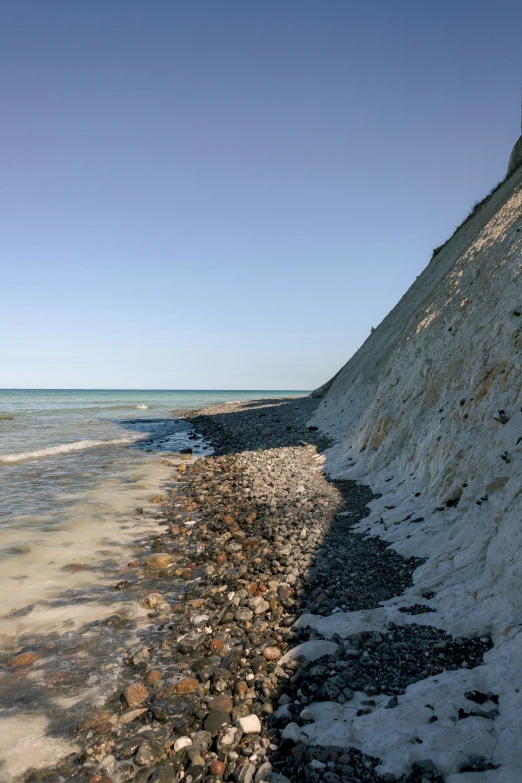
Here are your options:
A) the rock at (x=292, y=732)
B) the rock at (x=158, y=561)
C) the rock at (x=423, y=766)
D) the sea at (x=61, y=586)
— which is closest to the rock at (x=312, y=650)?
the rock at (x=292, y=732)

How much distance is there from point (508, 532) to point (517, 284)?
20.5 feet

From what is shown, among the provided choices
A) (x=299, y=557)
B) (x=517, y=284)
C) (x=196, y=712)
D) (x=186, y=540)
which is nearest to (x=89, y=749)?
(x=196, y=712)

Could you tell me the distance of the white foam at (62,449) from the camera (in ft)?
70.6

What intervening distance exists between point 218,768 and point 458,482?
18.7ft

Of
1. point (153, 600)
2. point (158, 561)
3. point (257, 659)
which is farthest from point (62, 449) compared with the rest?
point (257, 659)

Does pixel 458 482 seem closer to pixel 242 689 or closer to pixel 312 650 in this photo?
pixel 312 650

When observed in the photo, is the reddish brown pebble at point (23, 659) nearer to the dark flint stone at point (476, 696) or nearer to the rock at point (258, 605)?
the rock at point (258, 605)

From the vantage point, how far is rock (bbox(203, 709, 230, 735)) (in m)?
4.18

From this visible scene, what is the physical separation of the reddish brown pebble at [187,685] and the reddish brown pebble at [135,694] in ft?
1.21

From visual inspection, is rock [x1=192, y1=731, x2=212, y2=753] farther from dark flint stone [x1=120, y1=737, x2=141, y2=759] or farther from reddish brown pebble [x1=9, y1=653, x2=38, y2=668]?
reddish brown pebble [x1=9, y1=653, x2=38, y2=668]

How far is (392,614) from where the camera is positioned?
550cm

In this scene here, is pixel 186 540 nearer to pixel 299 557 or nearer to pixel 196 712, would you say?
pixel 299 557

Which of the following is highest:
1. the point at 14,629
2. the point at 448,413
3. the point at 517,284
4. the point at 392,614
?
the point at 517,284

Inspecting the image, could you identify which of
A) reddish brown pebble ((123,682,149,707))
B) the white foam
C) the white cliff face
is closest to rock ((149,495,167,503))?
the white cliff face
